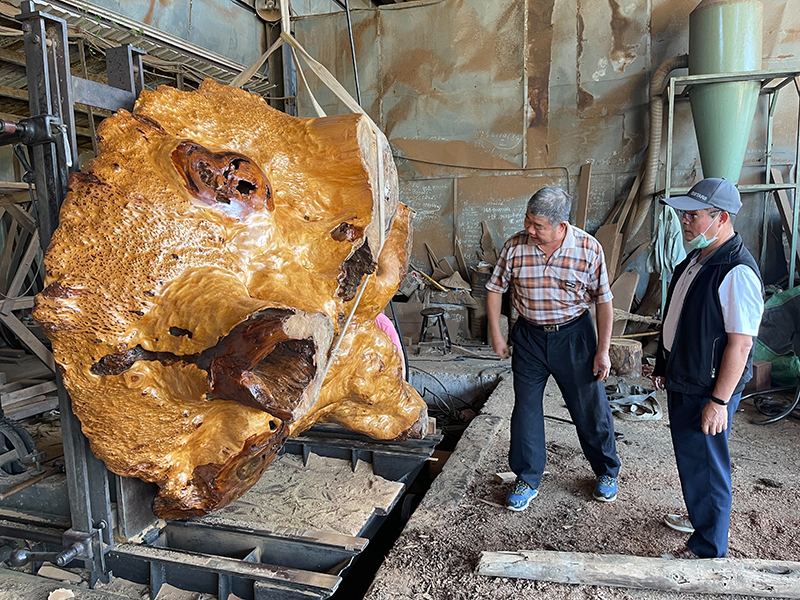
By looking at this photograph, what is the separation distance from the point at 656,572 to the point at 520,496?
34.4 inches

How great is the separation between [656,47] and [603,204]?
2231 mm

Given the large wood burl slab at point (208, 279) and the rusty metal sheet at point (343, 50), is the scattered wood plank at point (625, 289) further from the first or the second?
the large wood burl slab at point (208, 279)

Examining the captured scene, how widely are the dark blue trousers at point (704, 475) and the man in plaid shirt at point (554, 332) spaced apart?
19.8 inches

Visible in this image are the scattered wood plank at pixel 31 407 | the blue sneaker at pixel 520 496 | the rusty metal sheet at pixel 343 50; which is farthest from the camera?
the rusty metal sheet at pixel 343 50

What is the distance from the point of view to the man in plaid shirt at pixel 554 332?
9.34 feet

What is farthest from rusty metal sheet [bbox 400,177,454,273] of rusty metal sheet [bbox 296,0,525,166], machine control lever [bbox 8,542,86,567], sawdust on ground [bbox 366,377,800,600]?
machine control lever [bbox 8,542,86,567]

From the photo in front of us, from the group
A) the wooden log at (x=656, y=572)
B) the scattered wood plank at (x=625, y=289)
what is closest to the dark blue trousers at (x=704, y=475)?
the wooden log at (x=656, y=572)

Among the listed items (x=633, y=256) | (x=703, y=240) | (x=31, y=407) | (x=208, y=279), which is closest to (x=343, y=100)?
(x=208, y=279)

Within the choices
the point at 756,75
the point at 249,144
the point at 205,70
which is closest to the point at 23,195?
the point at 205,70

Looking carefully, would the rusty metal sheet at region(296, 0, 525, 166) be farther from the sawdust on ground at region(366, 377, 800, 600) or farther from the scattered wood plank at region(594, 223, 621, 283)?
the sawdust on ground at region(366, 377, 800, 600)

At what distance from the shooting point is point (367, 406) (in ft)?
9.37

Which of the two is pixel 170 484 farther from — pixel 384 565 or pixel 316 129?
pixel 316 129

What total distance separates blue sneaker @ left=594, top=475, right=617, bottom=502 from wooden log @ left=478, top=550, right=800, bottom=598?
721 mm

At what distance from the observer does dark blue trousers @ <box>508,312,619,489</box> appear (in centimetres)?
293
